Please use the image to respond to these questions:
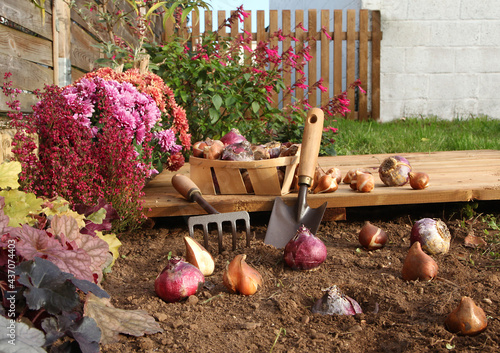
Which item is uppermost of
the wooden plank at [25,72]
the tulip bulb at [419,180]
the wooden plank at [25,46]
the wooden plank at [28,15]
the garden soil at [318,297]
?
the wooden plank at [28,15]

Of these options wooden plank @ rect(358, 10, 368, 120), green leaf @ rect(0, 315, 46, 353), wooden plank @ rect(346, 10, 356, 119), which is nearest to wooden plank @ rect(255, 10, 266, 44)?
wooden plank @ rect(346, 10, 356, 119)

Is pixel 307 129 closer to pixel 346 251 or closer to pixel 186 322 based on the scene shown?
pixel 346 251

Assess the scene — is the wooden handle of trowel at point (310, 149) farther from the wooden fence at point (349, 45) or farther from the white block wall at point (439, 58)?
the white block wall at point (439, 58)

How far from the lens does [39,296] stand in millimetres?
1144

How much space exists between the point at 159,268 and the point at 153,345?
0.65 meters

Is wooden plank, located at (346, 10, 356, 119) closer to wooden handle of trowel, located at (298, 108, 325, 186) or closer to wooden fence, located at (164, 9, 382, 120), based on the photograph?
wooden fence, located at (164, 9, 382, 120)

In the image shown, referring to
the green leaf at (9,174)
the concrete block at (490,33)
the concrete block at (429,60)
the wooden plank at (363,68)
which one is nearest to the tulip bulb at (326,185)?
the green leaf at (9,174)

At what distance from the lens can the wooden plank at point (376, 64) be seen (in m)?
7.16

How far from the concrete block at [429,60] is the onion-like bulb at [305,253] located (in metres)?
→ 6.08

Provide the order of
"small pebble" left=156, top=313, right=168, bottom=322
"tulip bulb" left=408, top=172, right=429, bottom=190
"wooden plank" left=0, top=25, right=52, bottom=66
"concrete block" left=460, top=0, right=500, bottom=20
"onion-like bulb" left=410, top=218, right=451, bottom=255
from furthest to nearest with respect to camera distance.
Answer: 1. "concrete block" left=460, top=0, right=500, bottom=20
2. "wooden plank" left=0, top=25, right=52, bottom=66
3. "tulip bulb" left=408, top=172, right=429, bottom=190
4. "onion-like bulb" left=410, top=218, right=451, bottom=255
5. "small pebble" left=156, top=313, right=168, bottom=322

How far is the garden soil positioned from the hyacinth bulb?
0.02 meters

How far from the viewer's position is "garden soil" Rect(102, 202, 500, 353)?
129 cm

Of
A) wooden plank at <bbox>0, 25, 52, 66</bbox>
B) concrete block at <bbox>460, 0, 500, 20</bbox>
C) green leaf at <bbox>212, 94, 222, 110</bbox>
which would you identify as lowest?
green leaf at <bbox>212, 94, 222, 110</bbox>

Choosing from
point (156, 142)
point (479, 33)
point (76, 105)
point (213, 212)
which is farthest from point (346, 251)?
point (479, 33)
